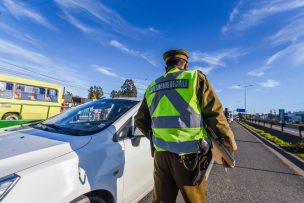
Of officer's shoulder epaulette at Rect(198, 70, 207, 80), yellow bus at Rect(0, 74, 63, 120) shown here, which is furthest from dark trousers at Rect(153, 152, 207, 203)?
yellow bus at Rect(0, 74, 63, 120)

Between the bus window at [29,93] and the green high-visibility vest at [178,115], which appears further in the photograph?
the bus window at [29,93]

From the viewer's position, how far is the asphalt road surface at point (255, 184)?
419 cm

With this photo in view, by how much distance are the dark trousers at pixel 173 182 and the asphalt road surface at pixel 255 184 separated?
1704 millimetres

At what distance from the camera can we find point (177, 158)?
2.13 meters

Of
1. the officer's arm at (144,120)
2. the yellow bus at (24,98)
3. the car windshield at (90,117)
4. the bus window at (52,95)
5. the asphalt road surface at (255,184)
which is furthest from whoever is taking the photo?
the bus window at (52,95)

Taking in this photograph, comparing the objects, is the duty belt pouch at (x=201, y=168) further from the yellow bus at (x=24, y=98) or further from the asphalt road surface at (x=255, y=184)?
the yellow bus at (x=24, y=98)

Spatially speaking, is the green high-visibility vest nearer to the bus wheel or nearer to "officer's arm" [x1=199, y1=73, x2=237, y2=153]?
"officer's arm" [x1=199, y1=73, x2=237, y2=153]

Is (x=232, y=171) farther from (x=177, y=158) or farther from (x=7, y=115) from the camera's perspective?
(x=7, y=115)

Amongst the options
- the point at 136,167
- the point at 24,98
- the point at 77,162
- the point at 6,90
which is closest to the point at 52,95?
the point at 24,98

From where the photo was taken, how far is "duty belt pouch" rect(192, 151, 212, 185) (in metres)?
2.05

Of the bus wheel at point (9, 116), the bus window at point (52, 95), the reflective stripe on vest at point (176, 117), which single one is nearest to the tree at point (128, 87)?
the bus window at point (52, 95)

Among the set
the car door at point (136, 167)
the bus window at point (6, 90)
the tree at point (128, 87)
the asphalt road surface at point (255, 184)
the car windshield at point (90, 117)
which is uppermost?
the tree at point (128, 87)

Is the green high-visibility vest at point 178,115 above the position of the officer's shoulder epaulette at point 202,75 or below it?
below

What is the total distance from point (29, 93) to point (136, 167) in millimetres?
12404
